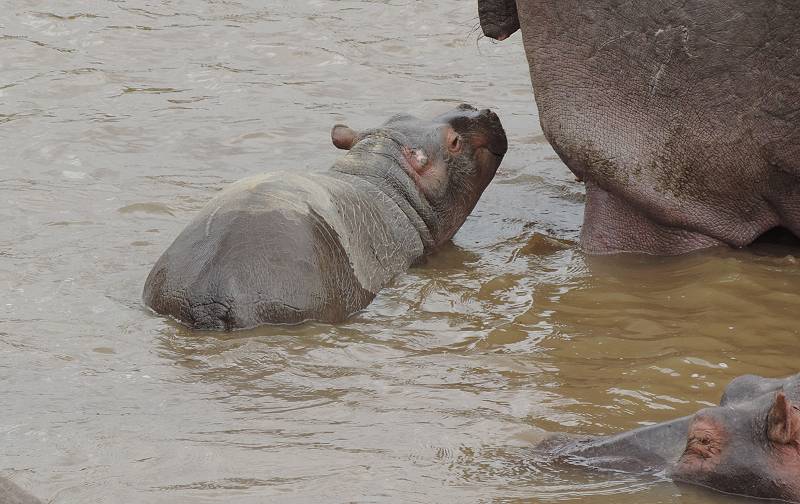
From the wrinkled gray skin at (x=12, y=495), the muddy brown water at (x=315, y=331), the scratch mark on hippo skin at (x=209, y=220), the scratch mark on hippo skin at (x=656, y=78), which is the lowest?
the muddy brown water at (x=315, y=331)

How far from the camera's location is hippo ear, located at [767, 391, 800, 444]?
135 inches

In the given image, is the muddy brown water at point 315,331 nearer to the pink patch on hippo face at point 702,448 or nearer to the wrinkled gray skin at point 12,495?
the pink patch on hippo face at point 702,448

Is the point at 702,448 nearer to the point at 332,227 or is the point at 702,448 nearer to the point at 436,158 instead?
the point at 332,227

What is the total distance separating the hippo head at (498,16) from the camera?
633cm

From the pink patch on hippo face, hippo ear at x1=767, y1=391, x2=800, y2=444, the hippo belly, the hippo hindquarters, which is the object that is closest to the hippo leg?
the hippo belly

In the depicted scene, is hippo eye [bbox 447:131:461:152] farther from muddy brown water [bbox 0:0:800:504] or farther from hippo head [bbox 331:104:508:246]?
muddy brown water [bbox 0:0:800:504]

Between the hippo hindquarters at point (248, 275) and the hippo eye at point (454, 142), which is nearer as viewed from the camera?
the hippo hindquarters at point (248, 275)

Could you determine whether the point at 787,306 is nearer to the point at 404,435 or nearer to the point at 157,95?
the point at 404,435

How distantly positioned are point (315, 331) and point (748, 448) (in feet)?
6.52

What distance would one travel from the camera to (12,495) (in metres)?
2.80

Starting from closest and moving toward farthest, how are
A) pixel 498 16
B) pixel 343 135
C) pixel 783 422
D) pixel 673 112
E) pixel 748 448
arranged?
1. pixel 783 422
2. pixel 748 448
3. pixel 673 112
4. pixel 498 16
5. pixel 343 135

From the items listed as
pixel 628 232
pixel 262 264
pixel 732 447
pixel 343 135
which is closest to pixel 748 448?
pixel 732 447

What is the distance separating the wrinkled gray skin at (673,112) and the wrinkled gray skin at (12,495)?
346 cm

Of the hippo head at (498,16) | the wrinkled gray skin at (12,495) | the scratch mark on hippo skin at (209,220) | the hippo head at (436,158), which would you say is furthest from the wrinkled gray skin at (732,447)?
the hippo head at (498,16)
